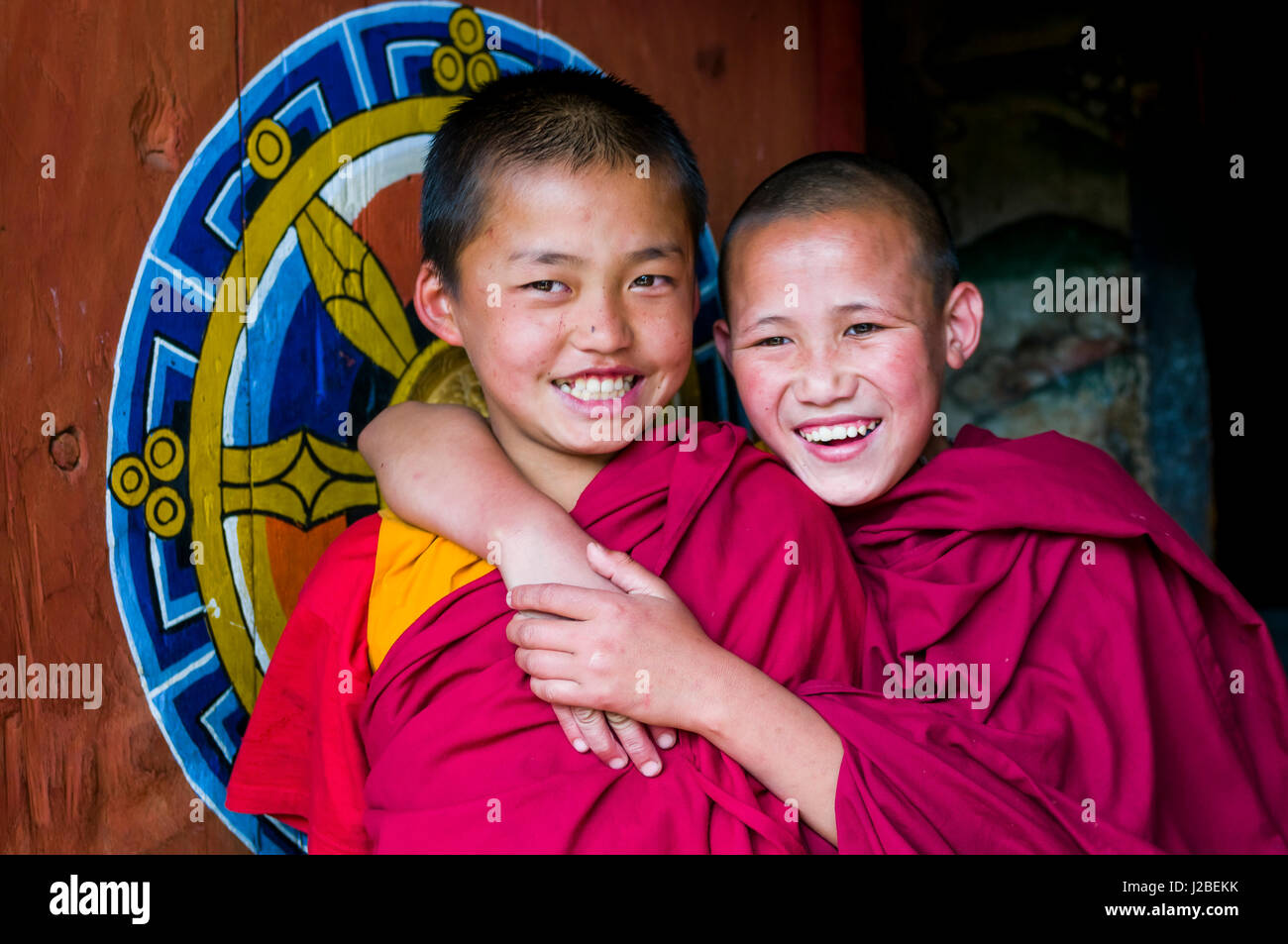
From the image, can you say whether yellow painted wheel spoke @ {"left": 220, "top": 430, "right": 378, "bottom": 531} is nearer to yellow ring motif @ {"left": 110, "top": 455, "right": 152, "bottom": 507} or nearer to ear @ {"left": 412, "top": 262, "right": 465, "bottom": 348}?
yellow ring motif @ {"left": 110, "top": 455, "right": 152, "bottom": 507}

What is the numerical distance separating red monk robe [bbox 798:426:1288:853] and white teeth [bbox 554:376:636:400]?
1.36 feet

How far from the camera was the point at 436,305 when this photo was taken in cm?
169

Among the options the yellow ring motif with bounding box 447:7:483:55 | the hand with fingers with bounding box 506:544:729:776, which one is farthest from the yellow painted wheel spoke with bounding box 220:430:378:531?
the yellow ring motif with bounding box 447:7:483:55

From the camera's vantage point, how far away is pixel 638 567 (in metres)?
1.40

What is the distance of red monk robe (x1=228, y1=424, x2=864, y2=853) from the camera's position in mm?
1299

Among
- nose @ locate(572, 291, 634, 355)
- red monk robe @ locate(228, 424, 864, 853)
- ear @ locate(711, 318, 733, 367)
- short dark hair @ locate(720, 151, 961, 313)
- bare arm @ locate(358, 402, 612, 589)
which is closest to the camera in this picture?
red monk robe @ locate(228, 424, 864, 853)

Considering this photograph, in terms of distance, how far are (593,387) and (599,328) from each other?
100 mm

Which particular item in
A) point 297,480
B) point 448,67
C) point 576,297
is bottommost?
point 297,480

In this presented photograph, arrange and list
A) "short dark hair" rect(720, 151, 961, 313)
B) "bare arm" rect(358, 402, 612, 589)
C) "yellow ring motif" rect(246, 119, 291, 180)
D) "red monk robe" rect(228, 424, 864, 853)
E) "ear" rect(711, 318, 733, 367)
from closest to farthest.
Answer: "red monk robe" rect(228, 424, 864, 853) < "bare arm" rect(358, 402, 612, 589) < "yellow ring motif" rect(246, 119, 291, 180) < "short dark hair" rect(720, 151, 961, 313) < "ear" rect(711, 318, 733, 367)

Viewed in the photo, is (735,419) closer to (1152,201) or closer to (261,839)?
(261,839)

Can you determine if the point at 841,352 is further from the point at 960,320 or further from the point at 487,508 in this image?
the point at 487,508

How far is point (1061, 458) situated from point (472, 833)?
95 cm

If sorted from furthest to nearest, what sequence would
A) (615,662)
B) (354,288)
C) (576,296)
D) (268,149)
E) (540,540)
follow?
(354,288)
(268,149)
(576,296)
(540,540)
(615,662)

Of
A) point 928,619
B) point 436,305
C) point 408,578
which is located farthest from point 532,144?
point 928,619
